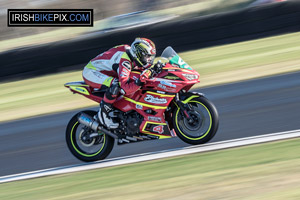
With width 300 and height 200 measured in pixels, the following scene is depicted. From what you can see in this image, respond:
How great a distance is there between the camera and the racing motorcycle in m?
6.68

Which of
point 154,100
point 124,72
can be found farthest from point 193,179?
point 124,72

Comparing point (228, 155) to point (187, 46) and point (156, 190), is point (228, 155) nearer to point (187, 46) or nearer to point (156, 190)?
point (156, 190)

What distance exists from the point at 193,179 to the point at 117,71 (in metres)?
2.08

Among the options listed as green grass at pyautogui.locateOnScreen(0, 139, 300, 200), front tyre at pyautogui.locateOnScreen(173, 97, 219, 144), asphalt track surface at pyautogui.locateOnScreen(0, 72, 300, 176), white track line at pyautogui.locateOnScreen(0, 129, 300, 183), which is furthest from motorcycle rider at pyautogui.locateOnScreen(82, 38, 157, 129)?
green grass at pyautogui.locateOnScreen(0, 139, 300, 200)

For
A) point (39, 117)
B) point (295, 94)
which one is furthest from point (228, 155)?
point (39, 117)

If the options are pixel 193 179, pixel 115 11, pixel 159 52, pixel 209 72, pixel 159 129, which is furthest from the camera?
pixel 115 11

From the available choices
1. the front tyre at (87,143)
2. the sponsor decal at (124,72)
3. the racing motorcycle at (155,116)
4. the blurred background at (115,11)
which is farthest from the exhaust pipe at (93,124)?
the blurred background at (115,11)

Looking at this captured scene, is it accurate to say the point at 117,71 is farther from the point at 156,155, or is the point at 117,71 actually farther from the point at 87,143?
the point at 156,155

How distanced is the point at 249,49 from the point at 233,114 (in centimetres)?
649

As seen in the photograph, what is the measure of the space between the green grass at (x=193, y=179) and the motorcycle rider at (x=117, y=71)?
2.93 ft

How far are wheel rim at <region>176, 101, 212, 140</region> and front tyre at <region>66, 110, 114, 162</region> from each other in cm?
104

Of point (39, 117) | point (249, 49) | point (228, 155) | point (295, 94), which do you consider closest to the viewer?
point (228, 155)

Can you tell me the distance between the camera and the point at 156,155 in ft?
22.1

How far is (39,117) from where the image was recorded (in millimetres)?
10836
